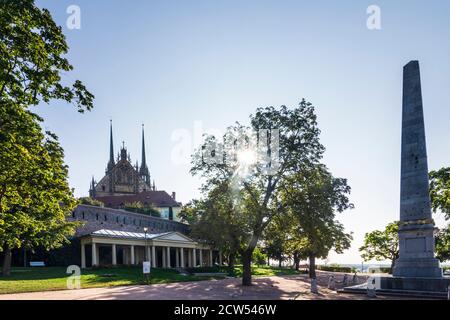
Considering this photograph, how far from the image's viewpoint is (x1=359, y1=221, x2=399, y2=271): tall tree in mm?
57594

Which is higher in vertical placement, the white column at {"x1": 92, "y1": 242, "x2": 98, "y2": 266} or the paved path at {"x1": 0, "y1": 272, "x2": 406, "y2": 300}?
the paved path at {"x1": 0, "y1": 272, "x2": 406, "y2": 300}

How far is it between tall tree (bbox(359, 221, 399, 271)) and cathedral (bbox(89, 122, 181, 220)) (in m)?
51.0

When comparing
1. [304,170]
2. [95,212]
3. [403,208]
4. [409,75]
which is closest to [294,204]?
[304,170]

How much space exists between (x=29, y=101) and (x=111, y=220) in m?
47.3

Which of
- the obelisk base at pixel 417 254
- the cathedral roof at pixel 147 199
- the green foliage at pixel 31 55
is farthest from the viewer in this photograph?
the cathedral roof at pixel 147 199

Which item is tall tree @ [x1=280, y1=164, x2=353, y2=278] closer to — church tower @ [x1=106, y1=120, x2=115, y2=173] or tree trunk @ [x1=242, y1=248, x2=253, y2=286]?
tree trunk @ [x1=242, y1=248, x2=253, y2=286]

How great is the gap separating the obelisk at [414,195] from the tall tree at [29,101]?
58.7ft

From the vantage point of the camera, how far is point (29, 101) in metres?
15.3

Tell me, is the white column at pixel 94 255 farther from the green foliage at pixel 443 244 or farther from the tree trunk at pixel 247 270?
the green foliage at pixel 443 244

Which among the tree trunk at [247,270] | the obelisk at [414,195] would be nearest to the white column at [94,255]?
the tree trunk at [247,270]

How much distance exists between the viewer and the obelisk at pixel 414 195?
22578 mm

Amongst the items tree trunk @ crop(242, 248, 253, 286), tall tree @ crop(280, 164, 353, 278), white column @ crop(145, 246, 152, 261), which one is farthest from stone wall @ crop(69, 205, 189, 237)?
tall tree @ crop(280, 164, 353, 278)
